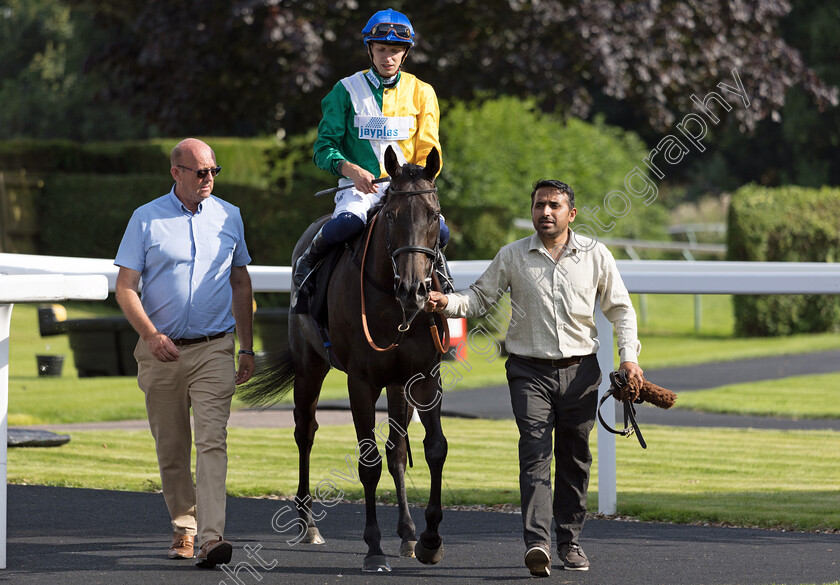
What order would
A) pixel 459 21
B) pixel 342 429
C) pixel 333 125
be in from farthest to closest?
pixel 459 21
pixel 342 429
pixel 333 125

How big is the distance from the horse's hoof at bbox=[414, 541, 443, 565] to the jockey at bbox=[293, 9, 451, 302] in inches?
59.9

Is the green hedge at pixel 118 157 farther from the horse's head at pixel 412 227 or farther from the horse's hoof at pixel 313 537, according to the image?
the horse's head at pixel 412 227

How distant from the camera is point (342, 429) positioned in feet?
33.0

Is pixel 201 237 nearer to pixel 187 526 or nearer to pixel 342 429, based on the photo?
pixel 187 526

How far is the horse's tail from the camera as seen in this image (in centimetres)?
694

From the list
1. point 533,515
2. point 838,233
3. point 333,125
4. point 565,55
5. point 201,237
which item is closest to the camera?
point 533,515

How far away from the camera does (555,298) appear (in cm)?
526

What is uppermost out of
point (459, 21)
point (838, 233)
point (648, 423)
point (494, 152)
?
point (459, 21)

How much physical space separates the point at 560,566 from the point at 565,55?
10.5 m

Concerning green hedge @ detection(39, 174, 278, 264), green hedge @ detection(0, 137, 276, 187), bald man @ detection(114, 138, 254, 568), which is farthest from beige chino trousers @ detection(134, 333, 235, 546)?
green hedge @ detection(0, 137, 276, 187)

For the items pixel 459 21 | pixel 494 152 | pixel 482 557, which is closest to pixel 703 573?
pixel 482 557

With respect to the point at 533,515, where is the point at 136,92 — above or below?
above

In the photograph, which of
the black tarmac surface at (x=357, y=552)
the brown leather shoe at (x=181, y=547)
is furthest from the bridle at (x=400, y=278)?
the brown leather shoe at (x=181, y=547)

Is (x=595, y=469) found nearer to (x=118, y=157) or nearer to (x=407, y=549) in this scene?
(x=407, y=549)
